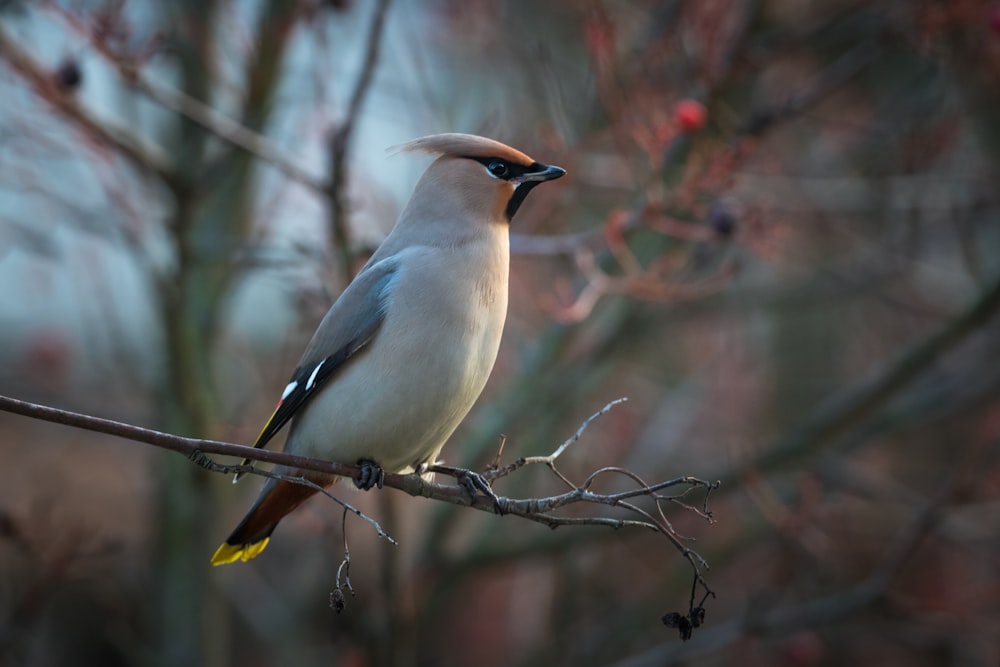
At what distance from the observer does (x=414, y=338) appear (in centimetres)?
363

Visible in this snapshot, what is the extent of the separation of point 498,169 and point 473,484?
121cm

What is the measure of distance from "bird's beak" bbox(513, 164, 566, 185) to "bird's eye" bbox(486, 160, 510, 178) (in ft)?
0.15

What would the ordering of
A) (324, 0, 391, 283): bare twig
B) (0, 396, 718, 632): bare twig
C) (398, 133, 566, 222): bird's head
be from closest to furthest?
1. (0, 396, 718, 632): bare twig
2. (398, 133, 566, 222): bird's head
3. (324, 0, 391, 283): bare twig

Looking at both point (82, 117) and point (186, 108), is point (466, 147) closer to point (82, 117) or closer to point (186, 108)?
point (186, 108)

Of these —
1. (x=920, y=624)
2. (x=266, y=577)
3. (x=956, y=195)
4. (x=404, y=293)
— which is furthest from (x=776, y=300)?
(x=266, y=577)

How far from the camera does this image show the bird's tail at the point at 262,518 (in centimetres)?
388

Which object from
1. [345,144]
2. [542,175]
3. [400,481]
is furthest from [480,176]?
[400,481]

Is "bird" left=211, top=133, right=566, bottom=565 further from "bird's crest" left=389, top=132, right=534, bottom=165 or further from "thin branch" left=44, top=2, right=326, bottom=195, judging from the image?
"thin branch" left=44, top=2, right=326, bottom=195

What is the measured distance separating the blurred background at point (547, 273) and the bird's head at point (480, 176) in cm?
38

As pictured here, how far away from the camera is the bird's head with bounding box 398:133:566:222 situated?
4.02 metres

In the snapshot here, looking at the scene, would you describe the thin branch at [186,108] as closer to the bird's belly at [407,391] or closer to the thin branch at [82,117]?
the thin branch at [82,117]

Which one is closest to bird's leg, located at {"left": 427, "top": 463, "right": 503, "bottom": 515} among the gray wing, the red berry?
the gray wing

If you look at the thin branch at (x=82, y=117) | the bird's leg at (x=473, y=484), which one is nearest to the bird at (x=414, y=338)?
the bird's leg at (x=473, y=484)

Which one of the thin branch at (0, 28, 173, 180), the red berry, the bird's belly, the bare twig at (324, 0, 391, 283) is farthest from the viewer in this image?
the red berry
